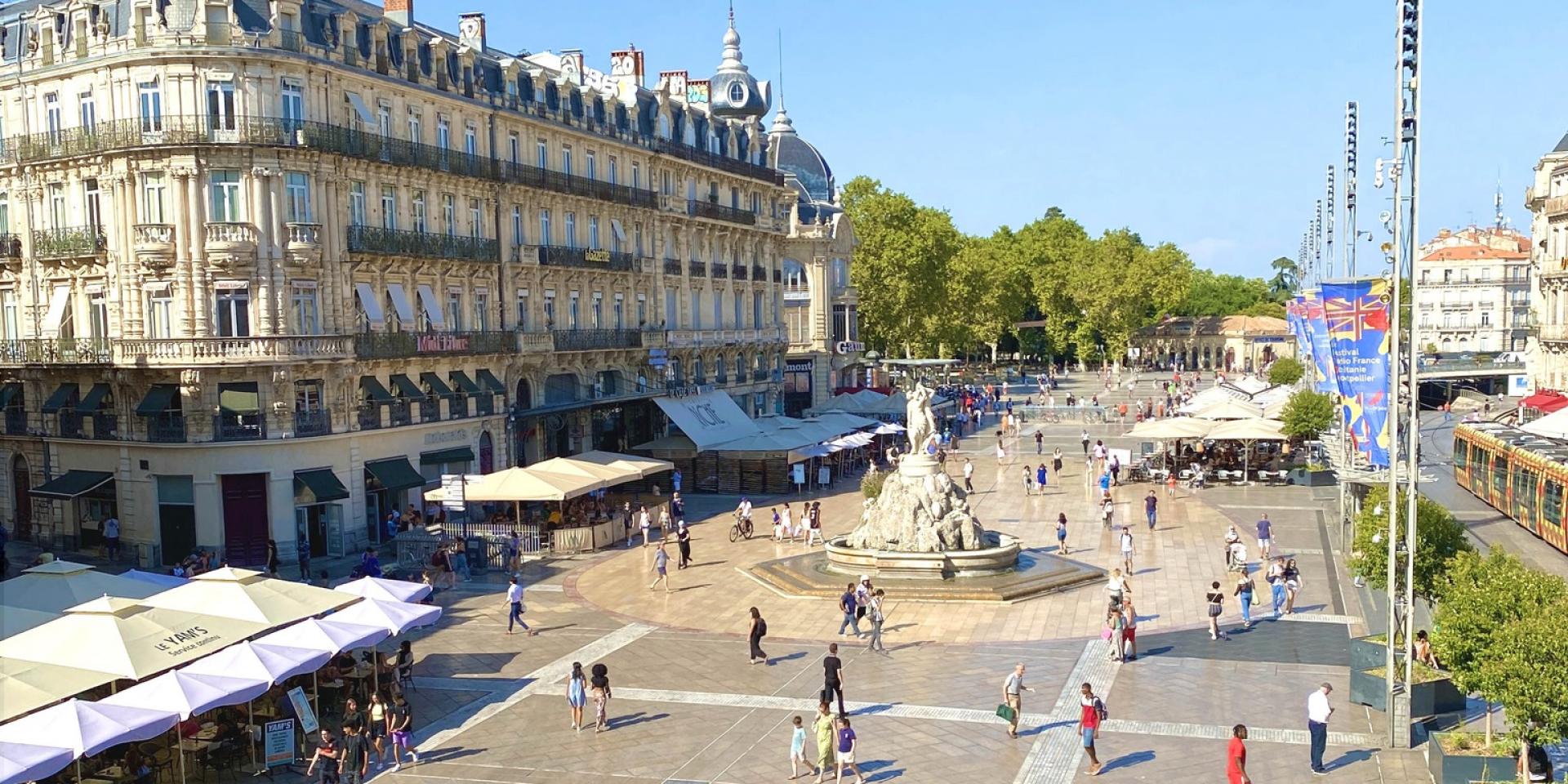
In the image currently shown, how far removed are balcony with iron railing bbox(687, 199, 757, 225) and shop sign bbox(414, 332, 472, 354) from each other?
18.6m

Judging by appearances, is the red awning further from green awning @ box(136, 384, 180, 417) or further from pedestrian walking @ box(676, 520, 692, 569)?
green awning @ box(136, 384, 180, 417)

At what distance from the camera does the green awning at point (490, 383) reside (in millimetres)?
43969

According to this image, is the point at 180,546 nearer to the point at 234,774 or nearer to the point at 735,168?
the point at 234,774

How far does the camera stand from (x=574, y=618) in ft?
95.6

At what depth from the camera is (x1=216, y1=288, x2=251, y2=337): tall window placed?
3600 centimetres

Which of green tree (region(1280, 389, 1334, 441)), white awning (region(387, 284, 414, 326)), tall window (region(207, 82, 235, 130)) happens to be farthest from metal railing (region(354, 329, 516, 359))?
green tree (region(1280, 389, 1334, 441))

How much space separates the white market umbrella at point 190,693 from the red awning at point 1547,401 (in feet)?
171

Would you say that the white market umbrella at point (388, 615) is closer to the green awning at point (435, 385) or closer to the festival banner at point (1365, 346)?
the festival banner at point (1365, 346)

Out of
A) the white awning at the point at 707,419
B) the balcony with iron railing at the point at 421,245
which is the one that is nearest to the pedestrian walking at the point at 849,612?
the balcony with iron railing at the point at 421,245

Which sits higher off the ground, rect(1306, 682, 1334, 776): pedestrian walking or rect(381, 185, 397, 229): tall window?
rect(381, 185, 397, 229): tall window

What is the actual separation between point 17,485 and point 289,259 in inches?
537

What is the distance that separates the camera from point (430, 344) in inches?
1615

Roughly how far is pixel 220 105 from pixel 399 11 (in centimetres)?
1060

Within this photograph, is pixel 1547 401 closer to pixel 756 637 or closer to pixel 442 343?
pixel 756 637
